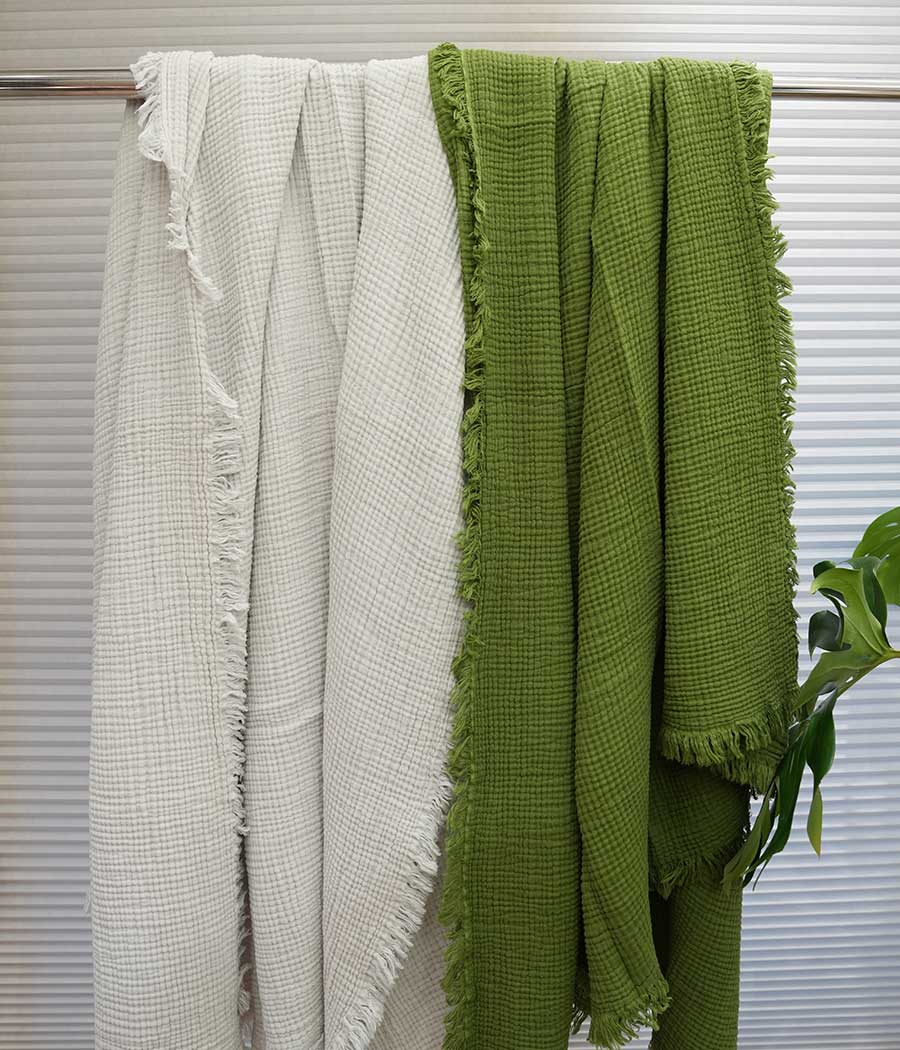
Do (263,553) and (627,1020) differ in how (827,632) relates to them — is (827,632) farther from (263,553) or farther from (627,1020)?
(263,553)

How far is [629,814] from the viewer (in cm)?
64

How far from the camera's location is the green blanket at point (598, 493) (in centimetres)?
64

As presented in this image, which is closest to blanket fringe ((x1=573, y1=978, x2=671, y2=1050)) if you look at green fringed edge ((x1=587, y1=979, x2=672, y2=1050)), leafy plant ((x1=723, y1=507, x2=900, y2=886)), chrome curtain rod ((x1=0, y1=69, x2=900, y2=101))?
green fringed edge ((x1=587, y1=979, x2=672, y2=1050))

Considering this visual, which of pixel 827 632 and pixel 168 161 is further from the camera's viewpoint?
pixel 827 632

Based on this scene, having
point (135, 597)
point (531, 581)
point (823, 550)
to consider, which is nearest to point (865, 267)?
point (823, 550)

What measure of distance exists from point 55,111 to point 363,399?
0.71 m

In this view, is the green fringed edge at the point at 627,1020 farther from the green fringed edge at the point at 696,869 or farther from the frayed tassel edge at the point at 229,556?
the frayed tassel edge at the point at 229,556

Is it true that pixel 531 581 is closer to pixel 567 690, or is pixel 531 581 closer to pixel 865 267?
pixel 567 690

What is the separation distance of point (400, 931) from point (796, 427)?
812mm

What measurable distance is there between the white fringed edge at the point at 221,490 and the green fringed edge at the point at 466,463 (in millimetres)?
171

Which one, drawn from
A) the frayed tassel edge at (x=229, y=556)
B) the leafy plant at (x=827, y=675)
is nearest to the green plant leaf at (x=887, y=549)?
the leafy plant at (x=827, y=675)

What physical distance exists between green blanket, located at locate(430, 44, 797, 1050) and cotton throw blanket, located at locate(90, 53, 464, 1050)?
0.11 feet

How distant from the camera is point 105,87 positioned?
685 mm

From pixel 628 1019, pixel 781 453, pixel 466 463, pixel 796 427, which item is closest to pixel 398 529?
pixel 466 463
